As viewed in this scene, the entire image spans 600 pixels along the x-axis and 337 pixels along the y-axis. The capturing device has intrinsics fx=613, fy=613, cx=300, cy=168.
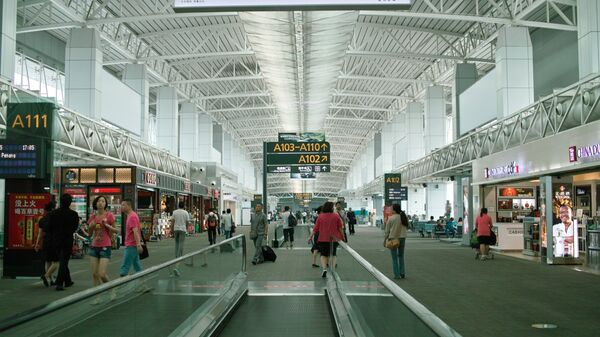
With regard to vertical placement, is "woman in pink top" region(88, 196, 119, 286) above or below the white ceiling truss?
below

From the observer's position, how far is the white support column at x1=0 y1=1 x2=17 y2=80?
17.6 metres

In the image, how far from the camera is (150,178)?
29.0 m

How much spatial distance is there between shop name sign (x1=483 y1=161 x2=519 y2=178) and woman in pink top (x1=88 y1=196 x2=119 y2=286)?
14.4m

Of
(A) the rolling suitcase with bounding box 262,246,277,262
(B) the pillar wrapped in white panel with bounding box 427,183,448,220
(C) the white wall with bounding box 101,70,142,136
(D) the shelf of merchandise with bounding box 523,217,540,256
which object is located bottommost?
(A) the rolling suitcase with bounding box 262,246,277,262

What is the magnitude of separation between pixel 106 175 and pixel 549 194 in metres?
17.8

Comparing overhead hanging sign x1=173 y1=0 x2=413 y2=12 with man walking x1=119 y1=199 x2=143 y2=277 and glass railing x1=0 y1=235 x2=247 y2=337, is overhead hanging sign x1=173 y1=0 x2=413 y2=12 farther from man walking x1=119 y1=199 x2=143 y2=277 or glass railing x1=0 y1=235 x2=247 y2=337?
man walking x1=119 y1=199 x2=143 y2=277

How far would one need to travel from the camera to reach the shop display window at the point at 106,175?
86.1 ft

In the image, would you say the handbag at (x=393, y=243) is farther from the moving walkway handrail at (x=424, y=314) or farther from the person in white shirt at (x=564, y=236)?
the moving walkway handrail at (x=424, y=314)

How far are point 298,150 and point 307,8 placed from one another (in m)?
17.7

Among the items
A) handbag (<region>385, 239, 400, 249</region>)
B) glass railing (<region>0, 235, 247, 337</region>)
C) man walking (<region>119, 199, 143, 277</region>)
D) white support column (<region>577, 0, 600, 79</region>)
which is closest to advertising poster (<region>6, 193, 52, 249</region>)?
man walking (<region>119, 199, 143, 277</region>)

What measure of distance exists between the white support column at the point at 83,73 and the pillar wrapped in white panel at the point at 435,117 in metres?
21.4

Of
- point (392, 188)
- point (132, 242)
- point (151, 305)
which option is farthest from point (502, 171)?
point (151, 305)

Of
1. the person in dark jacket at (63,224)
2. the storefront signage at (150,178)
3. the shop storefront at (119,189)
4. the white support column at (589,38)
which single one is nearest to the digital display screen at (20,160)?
the person in dark jacket at (63,224)

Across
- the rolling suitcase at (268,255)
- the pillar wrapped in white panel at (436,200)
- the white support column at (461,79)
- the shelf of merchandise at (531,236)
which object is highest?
the white support column at (461,79)
